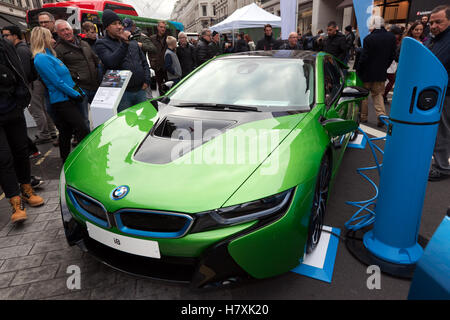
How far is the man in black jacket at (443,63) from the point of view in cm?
327

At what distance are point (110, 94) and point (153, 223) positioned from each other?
2.96m

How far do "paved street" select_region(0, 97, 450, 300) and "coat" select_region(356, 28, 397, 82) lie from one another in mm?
3223

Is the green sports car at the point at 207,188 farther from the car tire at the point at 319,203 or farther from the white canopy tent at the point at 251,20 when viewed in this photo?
the white canopy tent at the point at 251,20

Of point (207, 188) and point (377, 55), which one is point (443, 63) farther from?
point (207, 188)

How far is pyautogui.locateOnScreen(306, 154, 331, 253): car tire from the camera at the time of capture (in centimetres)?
192

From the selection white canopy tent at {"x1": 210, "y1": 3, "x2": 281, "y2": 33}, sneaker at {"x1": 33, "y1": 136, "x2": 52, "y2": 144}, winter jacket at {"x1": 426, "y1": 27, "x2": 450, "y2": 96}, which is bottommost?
sneaker at {"x1": 33, "y1": 136, "x2": 52, "y2": 144}

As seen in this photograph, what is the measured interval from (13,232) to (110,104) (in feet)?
6.22

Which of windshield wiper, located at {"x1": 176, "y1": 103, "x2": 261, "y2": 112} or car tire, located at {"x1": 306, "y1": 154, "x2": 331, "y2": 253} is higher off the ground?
windshield wiper, located at {"x1": 176, "y1": 103, "x2": 261, "y2": 112}

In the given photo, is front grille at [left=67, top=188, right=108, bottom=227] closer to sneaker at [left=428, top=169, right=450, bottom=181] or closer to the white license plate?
the white license plate

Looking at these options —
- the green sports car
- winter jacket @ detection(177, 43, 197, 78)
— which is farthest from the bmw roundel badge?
winter jacket @ detection(177, 43, 197, 78)

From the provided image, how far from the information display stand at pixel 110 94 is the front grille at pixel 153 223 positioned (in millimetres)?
2629

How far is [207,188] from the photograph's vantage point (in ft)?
5.25

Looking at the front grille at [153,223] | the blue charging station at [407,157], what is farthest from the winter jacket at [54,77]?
the blue charging station at [407,157]

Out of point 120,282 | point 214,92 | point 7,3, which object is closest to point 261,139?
point 214,92
